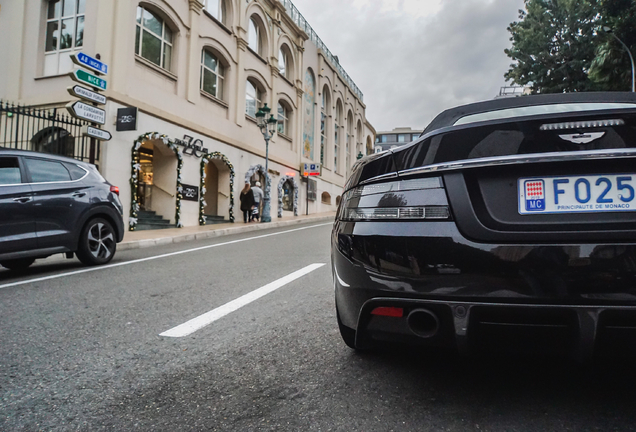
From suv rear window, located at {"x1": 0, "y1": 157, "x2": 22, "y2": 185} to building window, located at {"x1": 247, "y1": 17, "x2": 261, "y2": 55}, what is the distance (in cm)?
1822

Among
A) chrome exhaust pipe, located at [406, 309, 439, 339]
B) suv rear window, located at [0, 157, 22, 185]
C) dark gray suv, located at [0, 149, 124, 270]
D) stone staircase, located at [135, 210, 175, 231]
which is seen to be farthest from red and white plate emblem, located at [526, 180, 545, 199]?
stone staircase, located at [135, 210, 175, 231]

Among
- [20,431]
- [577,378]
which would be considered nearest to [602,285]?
[577,378]

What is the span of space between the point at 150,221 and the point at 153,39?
21.1 ft

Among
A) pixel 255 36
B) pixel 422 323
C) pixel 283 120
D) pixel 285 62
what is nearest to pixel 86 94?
pixel 422 323

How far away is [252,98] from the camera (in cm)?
2255

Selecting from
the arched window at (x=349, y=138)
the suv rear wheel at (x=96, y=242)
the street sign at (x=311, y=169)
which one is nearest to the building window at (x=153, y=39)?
the suv rear wheel at (x=96, y=242)

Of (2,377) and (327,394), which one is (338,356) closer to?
(327,394)

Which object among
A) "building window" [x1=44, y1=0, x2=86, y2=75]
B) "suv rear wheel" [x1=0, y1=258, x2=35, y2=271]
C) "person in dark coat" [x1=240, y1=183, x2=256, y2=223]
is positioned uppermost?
"building window" [x1=44, y1=0, x2=86, y2=75]

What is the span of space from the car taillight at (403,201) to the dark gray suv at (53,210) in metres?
5.07

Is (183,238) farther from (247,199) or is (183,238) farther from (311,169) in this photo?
(311,169)

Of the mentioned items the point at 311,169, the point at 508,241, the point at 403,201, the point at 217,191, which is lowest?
the point at 508,241

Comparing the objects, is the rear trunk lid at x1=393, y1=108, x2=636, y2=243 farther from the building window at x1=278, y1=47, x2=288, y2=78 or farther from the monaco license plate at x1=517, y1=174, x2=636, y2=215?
the building window at x1=278, y1=47, x2=288, y2=78

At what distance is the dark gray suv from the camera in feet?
17.5

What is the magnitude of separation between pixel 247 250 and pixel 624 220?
286 inches
